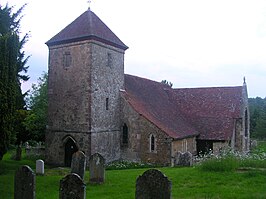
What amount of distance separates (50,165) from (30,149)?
783 cm

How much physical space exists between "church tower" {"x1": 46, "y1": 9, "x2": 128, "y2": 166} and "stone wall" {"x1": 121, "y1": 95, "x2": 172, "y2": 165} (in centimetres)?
80

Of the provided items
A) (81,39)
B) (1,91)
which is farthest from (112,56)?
(1,91)

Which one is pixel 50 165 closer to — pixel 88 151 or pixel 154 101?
pixel 88 151

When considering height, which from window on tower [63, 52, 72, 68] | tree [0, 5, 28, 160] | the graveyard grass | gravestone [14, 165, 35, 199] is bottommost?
the graveyard grass

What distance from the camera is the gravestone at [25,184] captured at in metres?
8.91

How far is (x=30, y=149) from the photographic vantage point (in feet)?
101

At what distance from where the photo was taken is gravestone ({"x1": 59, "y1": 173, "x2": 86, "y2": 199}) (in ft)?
25.5

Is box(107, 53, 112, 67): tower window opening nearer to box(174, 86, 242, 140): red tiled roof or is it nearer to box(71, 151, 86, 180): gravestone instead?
box(174, 86, 242, 140): red tiled roof

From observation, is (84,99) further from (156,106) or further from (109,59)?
(156,106)

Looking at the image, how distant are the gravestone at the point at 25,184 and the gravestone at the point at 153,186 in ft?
9.59

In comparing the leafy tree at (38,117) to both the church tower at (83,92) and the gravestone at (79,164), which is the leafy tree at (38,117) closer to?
the church tower at (83,92)

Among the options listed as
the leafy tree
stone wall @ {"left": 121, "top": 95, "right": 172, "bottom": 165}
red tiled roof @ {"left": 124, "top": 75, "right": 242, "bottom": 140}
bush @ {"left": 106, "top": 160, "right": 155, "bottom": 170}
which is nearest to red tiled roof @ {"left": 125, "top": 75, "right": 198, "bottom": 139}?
red tiled roof @ {"left": 124, "top": 75, "right": 242, "bottom": 140}

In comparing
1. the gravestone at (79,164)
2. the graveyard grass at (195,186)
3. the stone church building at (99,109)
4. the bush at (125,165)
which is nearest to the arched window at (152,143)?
the stone church building at (99,109)

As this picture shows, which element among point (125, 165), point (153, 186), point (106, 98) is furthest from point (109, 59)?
point (153, 186)
